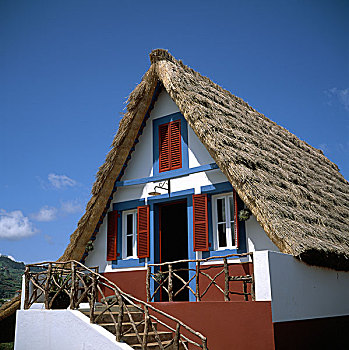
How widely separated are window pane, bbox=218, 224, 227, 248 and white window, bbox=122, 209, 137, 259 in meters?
2.43

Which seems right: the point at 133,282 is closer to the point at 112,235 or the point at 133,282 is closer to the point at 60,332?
the point at 112,235

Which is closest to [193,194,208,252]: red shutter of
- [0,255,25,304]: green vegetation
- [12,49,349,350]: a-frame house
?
[12,49,349,350]: a-frame house

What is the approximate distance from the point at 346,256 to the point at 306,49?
7.23 m

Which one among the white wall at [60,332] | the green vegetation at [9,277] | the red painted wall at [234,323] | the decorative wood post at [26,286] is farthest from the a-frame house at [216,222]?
the green vegetation at [9,277]

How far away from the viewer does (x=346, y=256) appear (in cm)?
940

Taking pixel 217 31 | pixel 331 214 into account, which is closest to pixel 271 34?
pixel 217 31

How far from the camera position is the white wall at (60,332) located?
790cm

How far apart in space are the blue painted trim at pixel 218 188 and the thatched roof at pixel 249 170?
786mm

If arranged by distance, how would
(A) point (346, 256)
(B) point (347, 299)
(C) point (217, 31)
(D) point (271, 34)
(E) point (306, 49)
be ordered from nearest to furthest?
1. (A) point (346, 256)
2. (B) point (347, 299)
3. (C) point (217, 31)
4. (D) point (271, 34)
5. (E) point (306, 49)

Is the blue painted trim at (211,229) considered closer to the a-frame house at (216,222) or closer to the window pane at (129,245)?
the a-frame house at (216,222)

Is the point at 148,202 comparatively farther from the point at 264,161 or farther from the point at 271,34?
the point at 271,34

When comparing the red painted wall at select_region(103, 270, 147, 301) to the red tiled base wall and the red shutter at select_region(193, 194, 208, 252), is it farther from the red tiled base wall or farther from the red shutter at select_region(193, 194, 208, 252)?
the red tiled base wall

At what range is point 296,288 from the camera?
323 inches

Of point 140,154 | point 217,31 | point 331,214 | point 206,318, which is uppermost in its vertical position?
point 217,31
